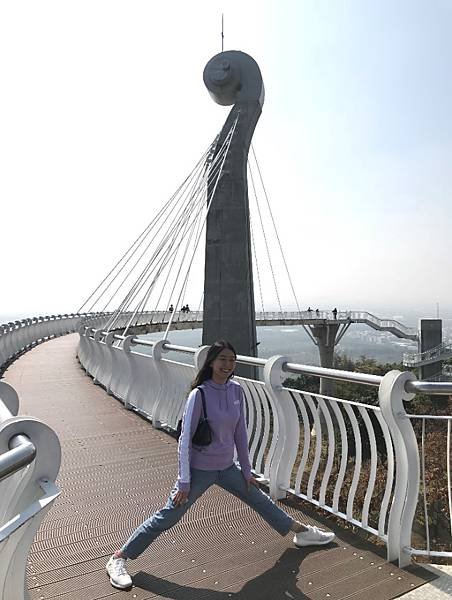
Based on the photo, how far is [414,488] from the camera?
10.7 ft

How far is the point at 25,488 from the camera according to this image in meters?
2.07

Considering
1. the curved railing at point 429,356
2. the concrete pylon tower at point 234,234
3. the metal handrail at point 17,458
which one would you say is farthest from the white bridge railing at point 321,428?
the curved railing at point 429,356

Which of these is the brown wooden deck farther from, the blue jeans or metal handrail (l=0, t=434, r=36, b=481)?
metal handrail (l=0, t=434, r=36, b=481)

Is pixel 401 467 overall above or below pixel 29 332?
below

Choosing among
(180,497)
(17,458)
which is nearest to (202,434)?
(180,497)

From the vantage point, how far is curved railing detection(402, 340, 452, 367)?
145ft

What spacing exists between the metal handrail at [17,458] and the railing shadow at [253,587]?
1676 millimetres

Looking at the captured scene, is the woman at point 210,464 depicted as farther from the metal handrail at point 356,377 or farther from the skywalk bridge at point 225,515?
the metal handrail at point 356,377

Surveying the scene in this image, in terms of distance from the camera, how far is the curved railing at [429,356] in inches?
1736

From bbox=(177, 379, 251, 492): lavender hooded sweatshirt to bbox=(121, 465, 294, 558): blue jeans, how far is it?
0.06 metres

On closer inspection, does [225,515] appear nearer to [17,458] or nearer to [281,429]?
[281,429]

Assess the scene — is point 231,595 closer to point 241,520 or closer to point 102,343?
point 241,520

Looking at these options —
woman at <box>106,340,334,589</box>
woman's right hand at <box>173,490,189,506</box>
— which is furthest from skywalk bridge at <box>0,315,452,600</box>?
woman's right hand at <box>173,490,189,506</box>

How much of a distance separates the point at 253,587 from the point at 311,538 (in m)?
0.62
